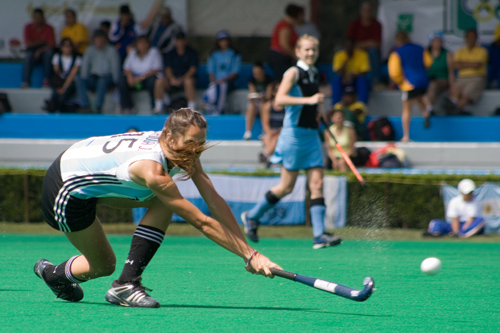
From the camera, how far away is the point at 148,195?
4.10 meters

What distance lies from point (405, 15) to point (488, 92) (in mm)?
2155

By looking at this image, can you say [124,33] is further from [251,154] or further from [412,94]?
[412,94]

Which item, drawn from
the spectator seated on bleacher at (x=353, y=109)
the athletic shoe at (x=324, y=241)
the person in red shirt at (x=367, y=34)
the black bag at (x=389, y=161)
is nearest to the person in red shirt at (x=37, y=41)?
the spectator seated on bleacher at (x=353, y=109)

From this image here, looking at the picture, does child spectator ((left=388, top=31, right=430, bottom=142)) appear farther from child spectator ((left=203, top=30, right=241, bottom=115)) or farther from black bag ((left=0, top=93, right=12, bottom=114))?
black bag ((left=0, top=93, right=12, bottom=114))

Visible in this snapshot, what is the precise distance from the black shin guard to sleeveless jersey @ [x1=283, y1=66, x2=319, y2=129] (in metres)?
3.53

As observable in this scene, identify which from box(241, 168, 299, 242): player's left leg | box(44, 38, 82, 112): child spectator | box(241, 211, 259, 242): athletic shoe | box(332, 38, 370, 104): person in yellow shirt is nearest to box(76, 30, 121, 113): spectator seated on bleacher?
box(44, 38, 82, 112): child spectator

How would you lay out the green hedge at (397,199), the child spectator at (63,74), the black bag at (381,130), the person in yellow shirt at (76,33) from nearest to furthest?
the green hedge at (397,199), the black bag at (381,130), the child spectator at (63,74), the person in yellow shirt at (76,33)

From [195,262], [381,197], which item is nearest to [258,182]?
[381,197]

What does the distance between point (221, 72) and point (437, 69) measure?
3820 millimetres

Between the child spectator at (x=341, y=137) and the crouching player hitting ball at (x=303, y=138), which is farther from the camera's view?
the child spectator at (x=341, y=137)

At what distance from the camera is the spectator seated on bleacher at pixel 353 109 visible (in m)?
12.0

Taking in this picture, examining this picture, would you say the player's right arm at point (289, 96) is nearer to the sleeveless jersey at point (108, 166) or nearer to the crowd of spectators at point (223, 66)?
the sleeveless jersey at point (108, 166)

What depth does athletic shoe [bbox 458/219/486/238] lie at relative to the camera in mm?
9672

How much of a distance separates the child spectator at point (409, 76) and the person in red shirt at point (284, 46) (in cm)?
174
